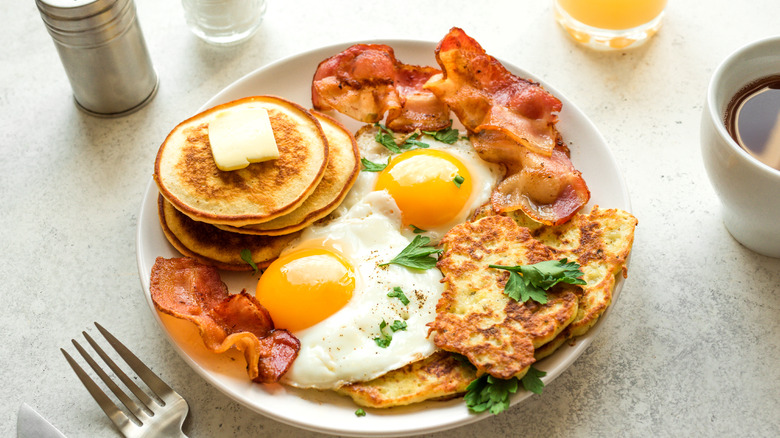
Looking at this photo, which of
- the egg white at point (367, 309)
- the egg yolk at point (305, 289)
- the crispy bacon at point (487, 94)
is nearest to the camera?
the egg white at point (367, 309)

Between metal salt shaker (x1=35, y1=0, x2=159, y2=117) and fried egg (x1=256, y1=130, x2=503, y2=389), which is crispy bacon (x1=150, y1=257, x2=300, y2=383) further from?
metal salt shaker (x1=35, y1=0, x2=159, y2=117)

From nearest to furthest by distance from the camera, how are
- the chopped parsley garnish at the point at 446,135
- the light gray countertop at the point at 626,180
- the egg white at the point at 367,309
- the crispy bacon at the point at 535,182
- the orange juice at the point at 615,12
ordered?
the egg white at the point at 367,309 → the light gray countertop at the point at 626,180 → the crispy bacon at the point at 535,182 → the chopped parsley garnish at the point at 446,135 → the orange juice at the point at 615,12

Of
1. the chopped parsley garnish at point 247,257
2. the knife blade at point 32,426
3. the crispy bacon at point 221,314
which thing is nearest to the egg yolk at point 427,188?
the chopped parsley garnish at point 247,257

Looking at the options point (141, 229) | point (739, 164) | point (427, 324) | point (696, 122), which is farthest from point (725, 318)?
point (141, 229)

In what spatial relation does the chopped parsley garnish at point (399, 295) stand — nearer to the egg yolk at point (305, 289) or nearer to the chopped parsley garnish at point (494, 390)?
the egg yolk at point (305, 289)

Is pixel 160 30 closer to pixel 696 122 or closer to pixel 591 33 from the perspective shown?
pixel 591 33

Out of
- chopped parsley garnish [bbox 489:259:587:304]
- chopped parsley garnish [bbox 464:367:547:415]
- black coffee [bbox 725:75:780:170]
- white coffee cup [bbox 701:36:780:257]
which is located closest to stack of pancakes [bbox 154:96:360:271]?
chopped parsley garnish [bbox 489:259:587:304]

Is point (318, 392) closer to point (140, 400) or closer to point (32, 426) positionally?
point (140, 400)

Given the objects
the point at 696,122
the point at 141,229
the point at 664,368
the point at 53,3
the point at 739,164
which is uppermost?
the point at 53,3
